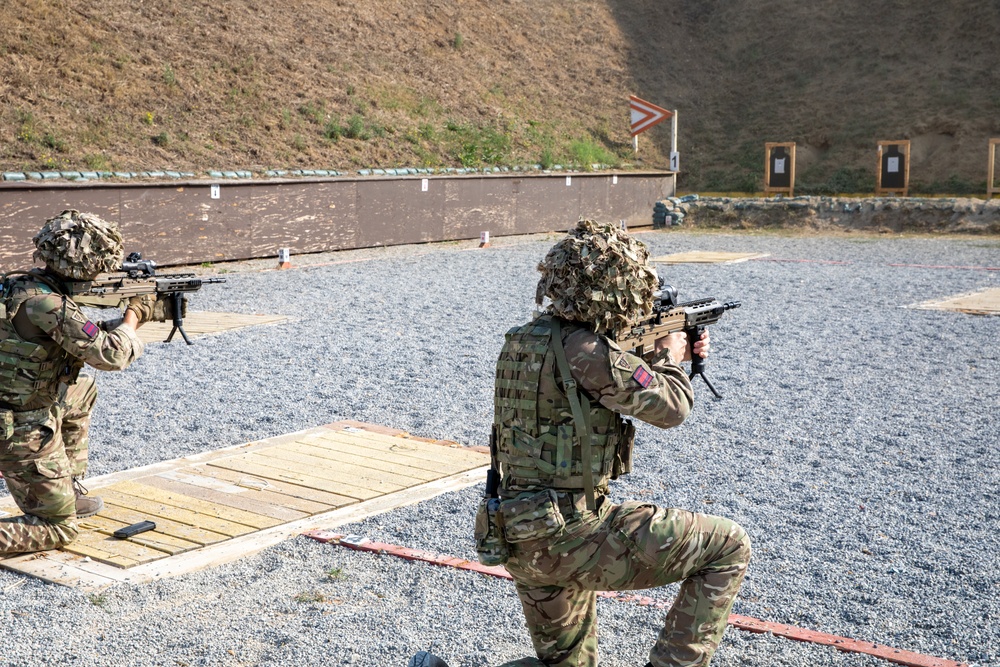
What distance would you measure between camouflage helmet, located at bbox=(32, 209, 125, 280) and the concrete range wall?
10.6 meters

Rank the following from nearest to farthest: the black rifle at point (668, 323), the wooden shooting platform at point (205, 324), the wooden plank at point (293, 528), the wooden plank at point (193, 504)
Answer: the black rifle at point (668, 323), the wooden plank at point (293, 528), the wooden plank at point (193, 504), the wooden shooting platform at point (205, 324)

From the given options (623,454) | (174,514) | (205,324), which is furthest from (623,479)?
(205,324)

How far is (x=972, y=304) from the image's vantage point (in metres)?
12.3

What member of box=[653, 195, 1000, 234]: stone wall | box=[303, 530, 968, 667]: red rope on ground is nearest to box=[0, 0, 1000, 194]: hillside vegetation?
box=[653, 195, 1000, 234]: stone wall

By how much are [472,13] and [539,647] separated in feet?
99.2

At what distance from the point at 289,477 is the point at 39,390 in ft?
5.41

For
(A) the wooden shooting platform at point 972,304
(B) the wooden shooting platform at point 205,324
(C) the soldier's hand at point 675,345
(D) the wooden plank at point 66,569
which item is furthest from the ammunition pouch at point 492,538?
(A) the wooden shooting platform at point 972,304

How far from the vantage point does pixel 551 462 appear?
3.24 metres

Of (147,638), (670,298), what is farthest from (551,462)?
(147,638)

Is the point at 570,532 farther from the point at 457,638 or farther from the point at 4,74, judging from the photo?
the point at 4,74

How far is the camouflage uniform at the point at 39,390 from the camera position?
4.76 m

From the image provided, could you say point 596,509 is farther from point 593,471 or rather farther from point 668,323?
point 668,323

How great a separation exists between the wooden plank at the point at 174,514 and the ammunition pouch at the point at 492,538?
2.24 meters

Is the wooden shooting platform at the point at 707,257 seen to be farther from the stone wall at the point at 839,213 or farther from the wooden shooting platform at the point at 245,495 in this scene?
the wooden shooting platform at the point at 245,495
